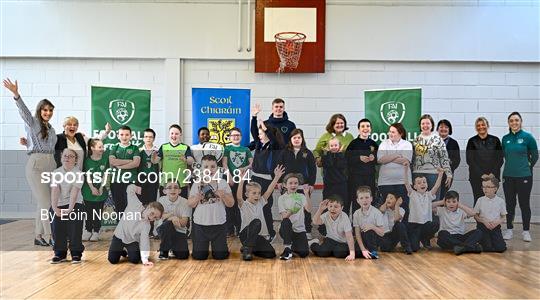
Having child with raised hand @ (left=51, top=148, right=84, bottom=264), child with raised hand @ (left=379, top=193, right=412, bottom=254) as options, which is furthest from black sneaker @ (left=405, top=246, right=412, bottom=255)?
child with raised hand @ (left=51, top=148, right=84, bottom=264)

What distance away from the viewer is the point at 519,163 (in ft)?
18.1

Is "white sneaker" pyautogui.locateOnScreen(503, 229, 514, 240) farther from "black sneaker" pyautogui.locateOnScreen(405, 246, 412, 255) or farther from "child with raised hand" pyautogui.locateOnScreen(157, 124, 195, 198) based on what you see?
"child with raised hand" pyautogui.locateOnScreen(157, 124, 195, 198)

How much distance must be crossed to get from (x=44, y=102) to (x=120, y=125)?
98 centimetres

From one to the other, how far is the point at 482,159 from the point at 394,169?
41.5 inches

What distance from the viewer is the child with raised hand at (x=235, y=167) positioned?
4.52 metres

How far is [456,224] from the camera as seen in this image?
482cm

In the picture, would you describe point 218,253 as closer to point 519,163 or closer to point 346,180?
point 346,180

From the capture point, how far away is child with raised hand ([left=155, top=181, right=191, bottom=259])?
4.40m

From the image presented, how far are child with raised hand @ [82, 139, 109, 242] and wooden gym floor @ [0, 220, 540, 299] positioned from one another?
0.81ft

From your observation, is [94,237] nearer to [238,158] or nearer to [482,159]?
[238,158]

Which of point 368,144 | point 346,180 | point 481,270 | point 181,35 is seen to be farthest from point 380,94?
point 181,35

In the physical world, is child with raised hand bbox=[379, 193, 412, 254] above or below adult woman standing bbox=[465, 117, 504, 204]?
below

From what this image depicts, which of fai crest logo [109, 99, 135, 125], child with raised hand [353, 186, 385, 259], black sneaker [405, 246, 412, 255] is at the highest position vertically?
fai crest logo [109, 99, 135, 125]

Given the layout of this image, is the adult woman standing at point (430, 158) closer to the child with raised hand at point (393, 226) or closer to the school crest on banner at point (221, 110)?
the child with raised hand at point (393, 226)
